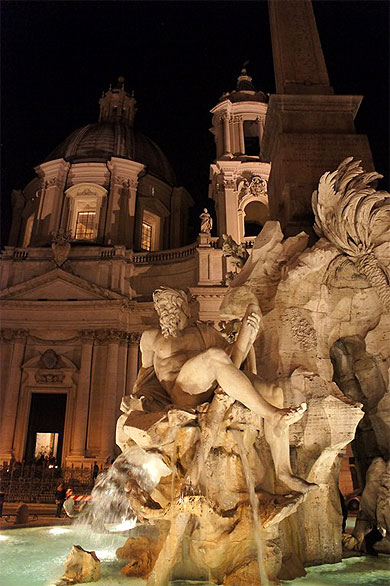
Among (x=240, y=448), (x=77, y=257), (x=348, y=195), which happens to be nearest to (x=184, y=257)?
(x=77, y=257)

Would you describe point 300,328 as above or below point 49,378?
below

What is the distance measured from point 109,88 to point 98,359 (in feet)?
87.7

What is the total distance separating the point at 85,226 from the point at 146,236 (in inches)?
163

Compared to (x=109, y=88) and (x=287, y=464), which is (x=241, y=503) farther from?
(x=109, y=88)

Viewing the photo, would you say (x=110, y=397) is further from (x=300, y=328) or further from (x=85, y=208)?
(x=300, y=328)

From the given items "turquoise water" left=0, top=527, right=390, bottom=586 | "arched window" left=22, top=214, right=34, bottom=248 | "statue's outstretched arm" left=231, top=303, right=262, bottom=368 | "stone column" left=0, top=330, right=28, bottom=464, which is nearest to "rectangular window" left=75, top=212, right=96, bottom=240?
"arched window" left=22, top=214, right=34, bottom=248

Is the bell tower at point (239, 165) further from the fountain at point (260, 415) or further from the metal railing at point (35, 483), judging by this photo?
the fountain at point (260, 415)

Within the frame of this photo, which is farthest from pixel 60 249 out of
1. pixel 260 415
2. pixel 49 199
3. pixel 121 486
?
pixel 260 415

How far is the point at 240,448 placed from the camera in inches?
174

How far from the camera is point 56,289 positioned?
83.9ft

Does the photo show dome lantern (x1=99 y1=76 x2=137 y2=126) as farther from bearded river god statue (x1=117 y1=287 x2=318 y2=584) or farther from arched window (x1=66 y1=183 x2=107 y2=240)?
bearded river god statue (x1=117 y1=287 x2=318 y2=584)

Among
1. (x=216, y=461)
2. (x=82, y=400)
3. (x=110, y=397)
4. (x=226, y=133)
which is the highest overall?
(x=226, y=133)

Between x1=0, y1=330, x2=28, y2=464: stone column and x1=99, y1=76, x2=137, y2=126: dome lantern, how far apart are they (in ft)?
70.7

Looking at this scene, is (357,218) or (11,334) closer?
(357,218)
